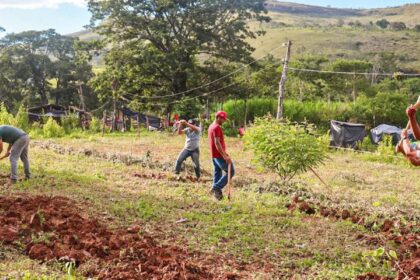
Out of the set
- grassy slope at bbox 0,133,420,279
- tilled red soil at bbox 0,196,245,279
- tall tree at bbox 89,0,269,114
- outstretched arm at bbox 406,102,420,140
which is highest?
tall tree at bbox 89,0,269,114

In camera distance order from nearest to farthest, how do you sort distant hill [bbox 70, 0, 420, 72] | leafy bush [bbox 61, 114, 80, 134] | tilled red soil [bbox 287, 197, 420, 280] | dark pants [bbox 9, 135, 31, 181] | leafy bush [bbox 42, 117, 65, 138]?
tilled red soil [bbox 287, 197, 420, 280] < dark pants [bbox 9, 135, 31, 181] < leafy bush [bbox 42, 117, 65, 138] < leafy bush [bbox 61, 114, 80, 134] < distant hill [bbox 70, 0, 420, 72]

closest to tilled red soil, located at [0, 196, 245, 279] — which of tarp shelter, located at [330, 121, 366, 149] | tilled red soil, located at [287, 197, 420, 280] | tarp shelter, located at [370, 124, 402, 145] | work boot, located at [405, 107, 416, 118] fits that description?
tilled red soil, located at [287, 197, 420, 280]

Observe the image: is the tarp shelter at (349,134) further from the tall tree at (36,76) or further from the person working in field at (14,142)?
the tall tree at (36,76)

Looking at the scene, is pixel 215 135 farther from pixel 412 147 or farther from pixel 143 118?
pixel 143 118

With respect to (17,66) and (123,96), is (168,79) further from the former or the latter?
(17,66)

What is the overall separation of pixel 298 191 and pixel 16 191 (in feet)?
18.6

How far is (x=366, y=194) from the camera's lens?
11.6 metres

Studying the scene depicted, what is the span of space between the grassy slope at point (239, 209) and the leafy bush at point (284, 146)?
2.72 feet

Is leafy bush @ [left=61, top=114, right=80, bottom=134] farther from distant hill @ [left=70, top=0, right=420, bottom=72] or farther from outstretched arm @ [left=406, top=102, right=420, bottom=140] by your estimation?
distant hill @ [left=70, top=0, right=420, bottom=72]

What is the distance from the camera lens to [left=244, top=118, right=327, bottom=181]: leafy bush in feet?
36.0

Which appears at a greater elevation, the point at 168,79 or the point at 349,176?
the point at 168,79

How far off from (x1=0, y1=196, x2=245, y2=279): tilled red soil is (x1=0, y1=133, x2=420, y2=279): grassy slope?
1.39 feet

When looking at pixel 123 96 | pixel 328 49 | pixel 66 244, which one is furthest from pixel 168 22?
pixel 328 49

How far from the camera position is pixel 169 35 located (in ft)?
104
